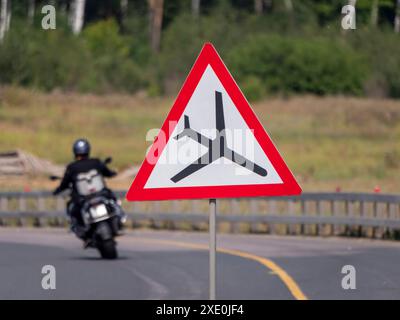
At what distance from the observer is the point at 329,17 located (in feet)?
264

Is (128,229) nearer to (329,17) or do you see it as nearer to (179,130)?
(179,130)

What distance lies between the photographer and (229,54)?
223 ft

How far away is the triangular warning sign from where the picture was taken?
409 inches

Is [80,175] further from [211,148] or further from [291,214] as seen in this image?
[211,148]

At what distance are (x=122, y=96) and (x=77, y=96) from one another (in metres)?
3.20

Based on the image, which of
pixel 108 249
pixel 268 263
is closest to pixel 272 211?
pixel 268 263

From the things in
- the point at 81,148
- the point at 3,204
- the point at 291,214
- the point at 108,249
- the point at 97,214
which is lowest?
the point at 108,249

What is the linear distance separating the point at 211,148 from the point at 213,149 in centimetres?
2

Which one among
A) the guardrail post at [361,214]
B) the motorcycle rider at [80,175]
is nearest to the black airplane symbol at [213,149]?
the motorcycle rider at [80,175]

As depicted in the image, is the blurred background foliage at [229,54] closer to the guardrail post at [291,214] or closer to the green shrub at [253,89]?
the green shrub at [253,89]

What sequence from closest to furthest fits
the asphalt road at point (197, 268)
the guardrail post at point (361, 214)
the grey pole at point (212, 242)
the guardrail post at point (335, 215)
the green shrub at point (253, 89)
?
1. the grey pole at point (212, 242)
2. the asphalt road at point (197, 268)
3. the guardrail post at point (361, 214)
4. the guardrail post at point (335, 215)
5. the green shrub at point (253, 89)

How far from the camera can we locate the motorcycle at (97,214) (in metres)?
19.8

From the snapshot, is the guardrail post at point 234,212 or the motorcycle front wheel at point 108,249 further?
the guardrail post at point 234,212
